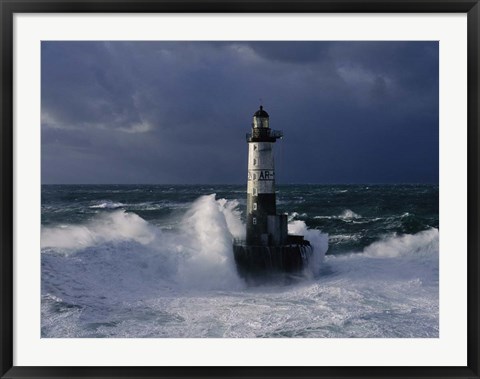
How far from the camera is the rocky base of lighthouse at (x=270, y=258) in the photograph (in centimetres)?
1019

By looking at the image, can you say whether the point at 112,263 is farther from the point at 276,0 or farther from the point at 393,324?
the point at 276,0

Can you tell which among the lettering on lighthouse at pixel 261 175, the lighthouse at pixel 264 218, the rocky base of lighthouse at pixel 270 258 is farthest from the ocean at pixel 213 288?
the lettering on lighthouse at pixel 261 175

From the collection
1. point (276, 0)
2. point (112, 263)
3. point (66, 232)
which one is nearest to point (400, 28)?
point (276, 0)

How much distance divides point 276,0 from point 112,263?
18.9 feet

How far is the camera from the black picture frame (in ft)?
14.3

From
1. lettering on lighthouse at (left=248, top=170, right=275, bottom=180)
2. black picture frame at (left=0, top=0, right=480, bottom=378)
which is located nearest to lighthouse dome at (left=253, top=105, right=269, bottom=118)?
lettering on lighthouse at (left=248, top=170, right=275, bottom=180)

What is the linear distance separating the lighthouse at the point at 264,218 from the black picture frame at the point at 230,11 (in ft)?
19.4

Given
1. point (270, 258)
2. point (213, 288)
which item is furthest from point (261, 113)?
point (213, 288)

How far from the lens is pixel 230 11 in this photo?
172 inches

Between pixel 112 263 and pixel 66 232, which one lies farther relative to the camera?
pixel 66 232

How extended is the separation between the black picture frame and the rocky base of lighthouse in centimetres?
569

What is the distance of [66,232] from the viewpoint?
10188mm

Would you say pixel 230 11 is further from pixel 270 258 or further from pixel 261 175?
pixel 270 258

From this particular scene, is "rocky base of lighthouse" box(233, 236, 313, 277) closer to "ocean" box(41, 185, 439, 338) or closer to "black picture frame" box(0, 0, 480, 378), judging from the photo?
"ocean" box(41, 185, 439, 338)
